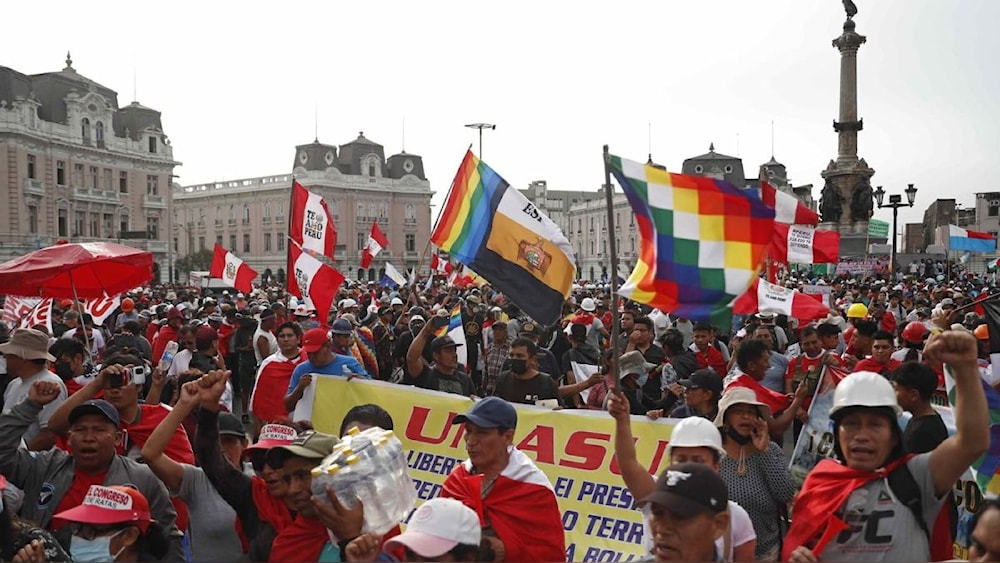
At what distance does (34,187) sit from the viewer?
182 feet

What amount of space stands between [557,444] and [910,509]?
2.85m

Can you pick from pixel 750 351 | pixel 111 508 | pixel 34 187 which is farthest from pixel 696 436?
pixel 34 187

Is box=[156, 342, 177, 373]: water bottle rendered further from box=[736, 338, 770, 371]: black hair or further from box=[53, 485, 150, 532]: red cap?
box=[736, 338, 770, 371]: black hair

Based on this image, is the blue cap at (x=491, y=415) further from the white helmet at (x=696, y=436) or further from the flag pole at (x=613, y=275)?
the white helmet at (x=696, y=436)

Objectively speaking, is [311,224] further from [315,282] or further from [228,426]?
[228,426]

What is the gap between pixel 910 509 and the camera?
3080 millimetres

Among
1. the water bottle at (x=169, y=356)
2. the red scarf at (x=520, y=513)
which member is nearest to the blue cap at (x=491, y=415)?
the red scarf at (x=520, y=513)

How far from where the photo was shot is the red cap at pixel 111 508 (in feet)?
10.8

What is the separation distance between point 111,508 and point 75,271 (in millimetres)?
7210

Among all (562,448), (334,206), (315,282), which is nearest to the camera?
(562,448)

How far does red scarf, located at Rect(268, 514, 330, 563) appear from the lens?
134 inches

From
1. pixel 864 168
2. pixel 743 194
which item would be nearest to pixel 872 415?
pixel 743 194

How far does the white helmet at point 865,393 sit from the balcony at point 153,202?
68426mm

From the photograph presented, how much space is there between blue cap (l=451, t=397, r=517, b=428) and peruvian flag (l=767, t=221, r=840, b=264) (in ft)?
29.0
